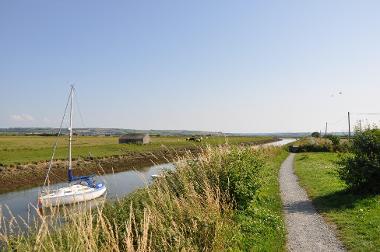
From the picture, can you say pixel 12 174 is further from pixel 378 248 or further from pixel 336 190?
pixel 378 248

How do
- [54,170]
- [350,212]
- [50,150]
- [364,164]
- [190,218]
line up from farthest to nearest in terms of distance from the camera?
1. [50,150]
2. [54,170]
3. [364,164]
4. [350,212]
5. [190,218]

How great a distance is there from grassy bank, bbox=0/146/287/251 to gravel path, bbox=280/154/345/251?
373mm

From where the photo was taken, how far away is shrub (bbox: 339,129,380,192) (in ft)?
57.3

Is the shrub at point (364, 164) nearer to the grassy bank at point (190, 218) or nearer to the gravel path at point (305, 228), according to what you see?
the gravel path at point (305, 228)

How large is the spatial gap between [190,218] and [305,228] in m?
5.18

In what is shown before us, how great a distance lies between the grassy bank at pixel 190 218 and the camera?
681 cm

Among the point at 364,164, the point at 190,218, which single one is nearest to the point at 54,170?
the point at 364,164

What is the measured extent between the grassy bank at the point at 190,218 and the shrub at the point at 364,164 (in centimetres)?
338

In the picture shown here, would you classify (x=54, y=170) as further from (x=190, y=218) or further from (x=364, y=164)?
(x=190, y=218)

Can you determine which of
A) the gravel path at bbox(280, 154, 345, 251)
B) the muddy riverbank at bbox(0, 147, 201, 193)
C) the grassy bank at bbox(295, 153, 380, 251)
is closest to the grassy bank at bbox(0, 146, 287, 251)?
the gravel path at bbox(280, 154, 345, 251)

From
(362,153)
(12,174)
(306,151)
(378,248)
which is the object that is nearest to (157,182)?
(378,248)

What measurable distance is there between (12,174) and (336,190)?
33783mm

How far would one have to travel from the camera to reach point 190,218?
9422 mm

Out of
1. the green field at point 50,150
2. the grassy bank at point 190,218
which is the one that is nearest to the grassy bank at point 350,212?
the grassy bank at point 190,218
